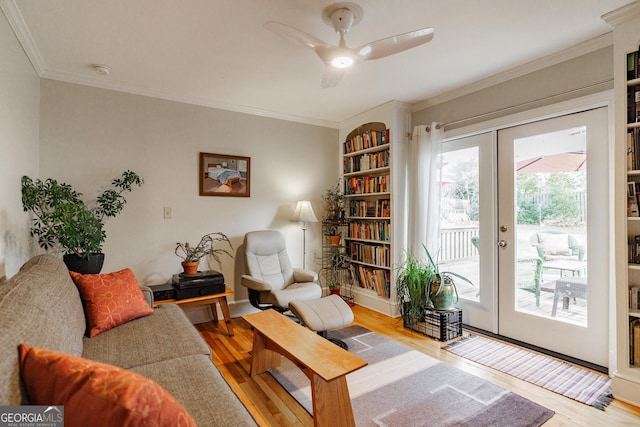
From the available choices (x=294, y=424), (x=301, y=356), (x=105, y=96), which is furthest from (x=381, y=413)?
(x=105, y=96)

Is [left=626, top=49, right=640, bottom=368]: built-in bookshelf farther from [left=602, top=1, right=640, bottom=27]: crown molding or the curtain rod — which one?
the curtain rod

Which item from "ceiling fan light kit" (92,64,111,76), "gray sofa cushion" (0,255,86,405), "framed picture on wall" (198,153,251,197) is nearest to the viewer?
"gray sofa cushion" (0,255,86,405)

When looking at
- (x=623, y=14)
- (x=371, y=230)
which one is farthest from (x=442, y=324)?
(x=623, y=14)

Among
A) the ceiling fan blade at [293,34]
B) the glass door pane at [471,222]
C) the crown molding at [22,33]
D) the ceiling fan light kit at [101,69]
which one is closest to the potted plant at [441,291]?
the glass door pane at [471,222]

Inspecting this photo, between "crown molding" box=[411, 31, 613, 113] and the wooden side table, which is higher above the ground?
"crown molding" box=[411, 31, 613, 113]

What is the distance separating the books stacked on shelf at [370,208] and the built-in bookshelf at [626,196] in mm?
2055

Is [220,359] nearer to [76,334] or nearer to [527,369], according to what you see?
[76,334]

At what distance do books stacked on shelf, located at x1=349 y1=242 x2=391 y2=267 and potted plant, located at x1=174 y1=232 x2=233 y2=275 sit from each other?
5.19 ft

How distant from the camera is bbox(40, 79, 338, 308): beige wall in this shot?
296cm

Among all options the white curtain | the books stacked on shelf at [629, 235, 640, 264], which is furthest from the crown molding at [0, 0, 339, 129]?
the books stacked on shelf at [629, 235, 640, 264]

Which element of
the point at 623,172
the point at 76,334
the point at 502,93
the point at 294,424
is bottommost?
the point at 294,424

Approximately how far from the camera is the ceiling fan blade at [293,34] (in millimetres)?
1765

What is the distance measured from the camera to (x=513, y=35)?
2295mm

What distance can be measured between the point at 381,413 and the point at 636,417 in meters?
1.46
